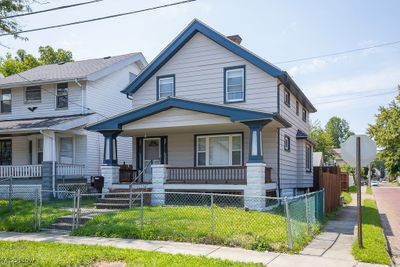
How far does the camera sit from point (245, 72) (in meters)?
17.2

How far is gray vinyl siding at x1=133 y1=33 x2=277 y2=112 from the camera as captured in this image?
16.8m

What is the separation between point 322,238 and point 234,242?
2863 mm

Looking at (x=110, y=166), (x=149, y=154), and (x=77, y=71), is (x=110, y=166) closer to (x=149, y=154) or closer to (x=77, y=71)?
(x=149, y=154)

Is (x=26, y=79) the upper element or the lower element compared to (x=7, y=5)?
lower

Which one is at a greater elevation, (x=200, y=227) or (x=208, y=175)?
(x=208, y=175)

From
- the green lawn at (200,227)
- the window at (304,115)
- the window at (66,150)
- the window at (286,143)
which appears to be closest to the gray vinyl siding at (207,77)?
the window at (286,143)

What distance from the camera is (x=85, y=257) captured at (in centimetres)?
788

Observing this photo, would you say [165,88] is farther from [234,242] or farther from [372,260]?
[372,260]

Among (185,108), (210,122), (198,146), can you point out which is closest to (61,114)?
(198,146)

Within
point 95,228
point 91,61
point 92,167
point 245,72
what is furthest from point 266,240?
point 91,61

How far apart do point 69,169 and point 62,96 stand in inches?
197

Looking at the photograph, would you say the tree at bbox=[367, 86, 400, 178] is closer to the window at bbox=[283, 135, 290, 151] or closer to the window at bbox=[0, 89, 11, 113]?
the window at bbox=[283, 135, 290, 151]

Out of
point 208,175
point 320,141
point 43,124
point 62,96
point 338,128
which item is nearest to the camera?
point 208,175

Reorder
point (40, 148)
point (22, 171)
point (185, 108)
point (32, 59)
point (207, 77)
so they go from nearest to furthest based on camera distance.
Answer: point (185, 108) → point (207, 77) → point (22, 171) → point (40, 148) → point (32, 59)
